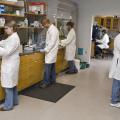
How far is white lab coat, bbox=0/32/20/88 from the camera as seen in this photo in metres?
3.15

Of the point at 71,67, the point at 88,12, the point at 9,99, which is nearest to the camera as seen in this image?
the point at 9,99

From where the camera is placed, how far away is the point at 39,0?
5.64m

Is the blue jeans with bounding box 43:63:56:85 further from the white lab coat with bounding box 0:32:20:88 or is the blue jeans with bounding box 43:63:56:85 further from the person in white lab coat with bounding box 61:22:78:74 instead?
the white lab coat with bounding box 0:32:20:88

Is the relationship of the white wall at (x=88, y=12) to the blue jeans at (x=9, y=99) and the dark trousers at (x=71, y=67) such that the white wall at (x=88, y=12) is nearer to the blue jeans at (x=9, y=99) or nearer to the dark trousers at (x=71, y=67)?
the dark trousers at (x=71, y=67)

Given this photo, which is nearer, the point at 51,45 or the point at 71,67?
the point at 51,45

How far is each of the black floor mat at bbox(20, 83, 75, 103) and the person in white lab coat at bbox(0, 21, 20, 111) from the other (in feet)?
2.66

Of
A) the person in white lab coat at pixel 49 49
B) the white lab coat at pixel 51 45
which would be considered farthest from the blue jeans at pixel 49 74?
the white lab coat at pixel 51 45

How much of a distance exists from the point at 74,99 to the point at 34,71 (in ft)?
3.67

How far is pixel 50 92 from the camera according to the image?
14.5 feet

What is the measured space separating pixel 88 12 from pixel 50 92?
3641mm

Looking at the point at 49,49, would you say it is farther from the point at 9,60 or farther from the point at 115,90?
the point at 115,90

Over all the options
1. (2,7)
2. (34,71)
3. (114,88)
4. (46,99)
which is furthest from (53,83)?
(2,7)

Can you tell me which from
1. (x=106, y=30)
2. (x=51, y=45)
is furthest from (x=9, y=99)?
(x=106, y=30)

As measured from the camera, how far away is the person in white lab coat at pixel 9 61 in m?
3.16
